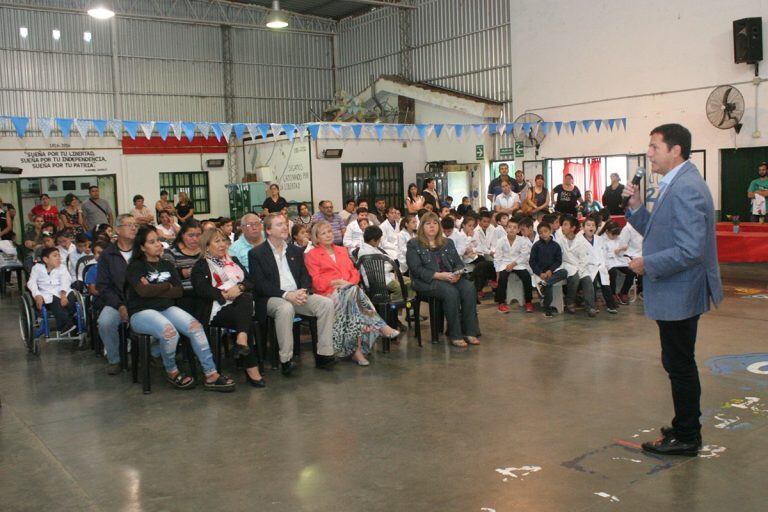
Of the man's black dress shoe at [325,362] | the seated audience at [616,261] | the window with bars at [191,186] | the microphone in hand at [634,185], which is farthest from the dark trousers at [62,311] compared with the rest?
the window with bars at [191,186]

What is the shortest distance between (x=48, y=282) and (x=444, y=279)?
3729mm

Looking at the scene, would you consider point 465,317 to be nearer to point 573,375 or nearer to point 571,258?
point 573,375

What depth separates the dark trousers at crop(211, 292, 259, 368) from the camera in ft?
17.8

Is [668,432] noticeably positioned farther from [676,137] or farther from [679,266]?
[676,137]

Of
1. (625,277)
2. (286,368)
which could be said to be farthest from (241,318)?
(625,277)

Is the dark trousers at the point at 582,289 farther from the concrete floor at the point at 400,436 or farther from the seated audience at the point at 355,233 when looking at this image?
the seated audience at the point at 355,233

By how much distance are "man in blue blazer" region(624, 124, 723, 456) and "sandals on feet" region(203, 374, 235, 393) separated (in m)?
2.92

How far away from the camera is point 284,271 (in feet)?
19.4

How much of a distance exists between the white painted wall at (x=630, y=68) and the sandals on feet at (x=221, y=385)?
1059 cm

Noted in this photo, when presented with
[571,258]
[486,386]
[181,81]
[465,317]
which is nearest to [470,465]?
[486,386]

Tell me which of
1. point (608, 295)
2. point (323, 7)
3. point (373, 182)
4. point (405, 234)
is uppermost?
point (323, 7)

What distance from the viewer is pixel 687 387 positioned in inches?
144

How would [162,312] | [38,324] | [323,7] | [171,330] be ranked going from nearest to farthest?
[171,330], [162,312], [38,324], [323,7]

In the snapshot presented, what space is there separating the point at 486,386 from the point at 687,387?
1763 mm
